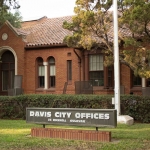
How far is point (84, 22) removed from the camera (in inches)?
559

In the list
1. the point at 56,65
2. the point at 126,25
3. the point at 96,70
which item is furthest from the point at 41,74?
the point at 126,25

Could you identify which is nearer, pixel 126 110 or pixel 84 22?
pixel 84 22

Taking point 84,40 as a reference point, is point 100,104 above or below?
below

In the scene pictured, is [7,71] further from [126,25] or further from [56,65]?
[126,25]

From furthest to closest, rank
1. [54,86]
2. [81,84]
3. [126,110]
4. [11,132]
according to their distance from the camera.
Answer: [54,86]
[81,84]
[126,110]
[11,132]

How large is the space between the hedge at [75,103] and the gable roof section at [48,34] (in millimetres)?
6099

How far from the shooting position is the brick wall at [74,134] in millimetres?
9742

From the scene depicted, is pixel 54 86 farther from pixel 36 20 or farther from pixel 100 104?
pixel 36 20

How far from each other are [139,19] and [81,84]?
7989 millimetres

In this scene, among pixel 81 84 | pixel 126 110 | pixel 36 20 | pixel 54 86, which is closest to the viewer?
pixel 126 110

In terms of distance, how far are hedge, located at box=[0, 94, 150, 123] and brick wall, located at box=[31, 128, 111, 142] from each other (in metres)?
5.88

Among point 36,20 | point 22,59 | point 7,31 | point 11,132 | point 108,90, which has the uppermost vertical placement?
point 36,20

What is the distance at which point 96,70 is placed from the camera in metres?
21.7

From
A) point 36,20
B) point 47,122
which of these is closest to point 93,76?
point 47,122
